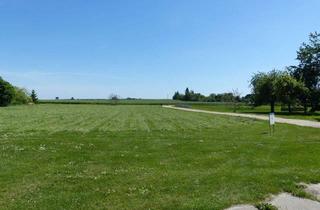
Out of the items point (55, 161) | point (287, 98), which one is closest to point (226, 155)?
point (55, 161)

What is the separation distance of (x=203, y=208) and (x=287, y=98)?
67053 mm

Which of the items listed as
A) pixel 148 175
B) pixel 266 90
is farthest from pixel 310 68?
pixel 148 175

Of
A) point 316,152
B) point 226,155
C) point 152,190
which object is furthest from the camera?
point 316,152

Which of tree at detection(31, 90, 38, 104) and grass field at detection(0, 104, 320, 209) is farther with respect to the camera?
tree at detection(31, 90, 38, 104)

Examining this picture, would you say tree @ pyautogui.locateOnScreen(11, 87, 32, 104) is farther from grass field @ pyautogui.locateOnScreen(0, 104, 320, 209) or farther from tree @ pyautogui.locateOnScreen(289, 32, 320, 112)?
grass field @ pyautogui.locateOnScreen(0, 104, 320, 209)

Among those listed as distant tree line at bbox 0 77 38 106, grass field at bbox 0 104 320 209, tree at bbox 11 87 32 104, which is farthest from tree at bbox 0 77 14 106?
grass field at bbox 0 104 320 209

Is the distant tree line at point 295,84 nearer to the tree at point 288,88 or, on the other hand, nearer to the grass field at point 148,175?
the tree at point 288,88

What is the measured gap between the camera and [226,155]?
1633 centimetres

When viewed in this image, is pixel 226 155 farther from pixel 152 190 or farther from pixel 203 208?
pixel 203 208

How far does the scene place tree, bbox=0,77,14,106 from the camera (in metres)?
123

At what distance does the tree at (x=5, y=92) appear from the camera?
4832 inches

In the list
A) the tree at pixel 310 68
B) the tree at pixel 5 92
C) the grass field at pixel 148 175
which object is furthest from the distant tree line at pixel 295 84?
the tree at pixel 5 92

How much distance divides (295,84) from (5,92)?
8312 centimetres

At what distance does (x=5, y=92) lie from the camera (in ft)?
406
